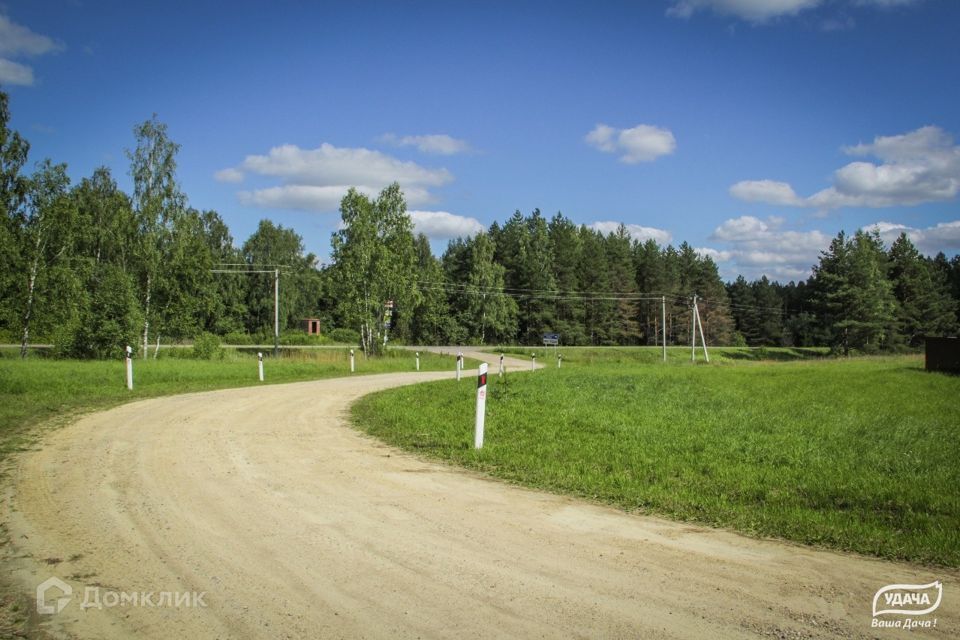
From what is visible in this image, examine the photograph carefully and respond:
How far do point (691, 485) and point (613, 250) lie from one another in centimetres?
8779

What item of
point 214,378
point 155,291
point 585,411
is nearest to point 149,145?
point 155,291

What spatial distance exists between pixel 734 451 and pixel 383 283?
35745 millimetres

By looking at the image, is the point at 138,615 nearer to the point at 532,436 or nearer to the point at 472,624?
the point at 472,624

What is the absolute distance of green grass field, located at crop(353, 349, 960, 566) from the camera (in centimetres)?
→ 584

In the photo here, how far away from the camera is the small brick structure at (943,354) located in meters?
26.4

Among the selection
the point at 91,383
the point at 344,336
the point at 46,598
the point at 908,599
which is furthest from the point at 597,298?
the point at 46,598

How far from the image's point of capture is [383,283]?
4275 cm

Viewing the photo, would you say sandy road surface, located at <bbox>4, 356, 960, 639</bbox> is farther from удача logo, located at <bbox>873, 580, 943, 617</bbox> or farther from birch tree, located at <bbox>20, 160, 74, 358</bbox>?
birch tree, located at <bbox>20, 160, 74, 358</bbox>

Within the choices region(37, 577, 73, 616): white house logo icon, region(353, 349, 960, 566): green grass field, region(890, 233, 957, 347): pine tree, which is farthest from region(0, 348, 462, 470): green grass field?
region(890, 233, 957, 347): pine tree

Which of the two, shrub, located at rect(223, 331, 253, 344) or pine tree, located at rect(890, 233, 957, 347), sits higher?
pine tree, located at rect(890, 233, 957, 347)

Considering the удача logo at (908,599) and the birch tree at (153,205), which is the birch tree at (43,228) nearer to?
the birch tree at (153,205)

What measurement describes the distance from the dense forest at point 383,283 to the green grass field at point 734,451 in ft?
81.4

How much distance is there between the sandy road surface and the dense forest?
1083 inches

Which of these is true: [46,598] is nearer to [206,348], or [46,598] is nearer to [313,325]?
[206,348]
